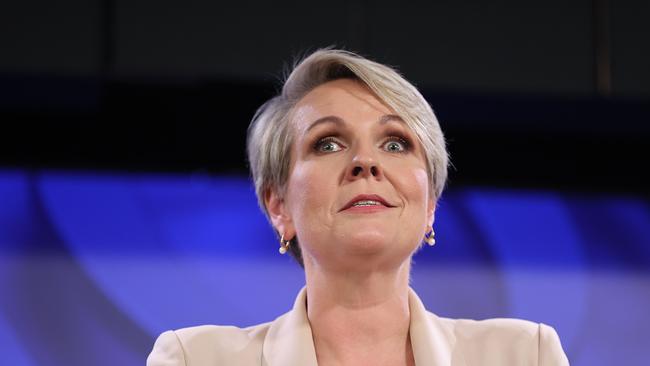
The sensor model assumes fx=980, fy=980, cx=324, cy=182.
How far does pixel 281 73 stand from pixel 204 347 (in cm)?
124

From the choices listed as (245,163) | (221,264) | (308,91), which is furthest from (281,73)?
(308,91)

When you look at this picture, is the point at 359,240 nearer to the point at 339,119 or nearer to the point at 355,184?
the point at 355,184

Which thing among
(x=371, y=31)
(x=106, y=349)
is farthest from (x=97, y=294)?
(x=371, y=31)

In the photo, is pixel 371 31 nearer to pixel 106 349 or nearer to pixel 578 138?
pixel 578 138

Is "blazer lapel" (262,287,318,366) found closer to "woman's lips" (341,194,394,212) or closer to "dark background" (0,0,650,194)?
"woman's lips" (341,194,394,212)

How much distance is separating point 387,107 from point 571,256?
1.61 m

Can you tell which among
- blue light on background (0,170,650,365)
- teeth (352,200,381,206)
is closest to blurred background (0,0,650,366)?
blue light on background (0,170,650,365)

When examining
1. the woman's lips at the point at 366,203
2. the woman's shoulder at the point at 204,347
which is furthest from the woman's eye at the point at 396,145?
the woman's shoulder at the point at 204,347

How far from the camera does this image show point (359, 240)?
183cm

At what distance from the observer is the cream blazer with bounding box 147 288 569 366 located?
193 cm

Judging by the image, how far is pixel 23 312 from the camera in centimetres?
301

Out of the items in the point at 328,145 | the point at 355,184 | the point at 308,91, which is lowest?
the point at 355,184

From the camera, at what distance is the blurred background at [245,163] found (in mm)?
2998

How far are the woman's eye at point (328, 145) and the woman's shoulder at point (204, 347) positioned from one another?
42cm
